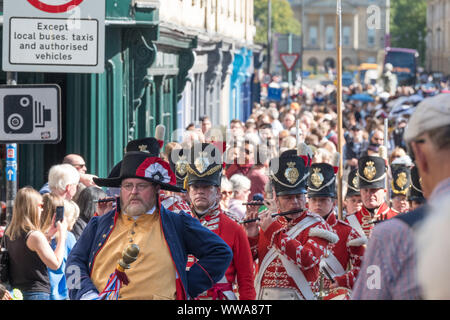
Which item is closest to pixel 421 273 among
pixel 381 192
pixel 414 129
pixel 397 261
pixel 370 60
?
pixel 397 261

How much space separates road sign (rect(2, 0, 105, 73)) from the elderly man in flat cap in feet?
13.7

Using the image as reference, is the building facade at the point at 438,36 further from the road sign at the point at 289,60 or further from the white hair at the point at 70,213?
the white hair at the point at 70,213

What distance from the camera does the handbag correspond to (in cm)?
798

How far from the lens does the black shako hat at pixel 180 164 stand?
10.1m

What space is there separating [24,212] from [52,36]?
4.23ft

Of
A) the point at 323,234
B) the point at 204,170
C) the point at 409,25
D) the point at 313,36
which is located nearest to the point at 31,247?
the point at 204,170

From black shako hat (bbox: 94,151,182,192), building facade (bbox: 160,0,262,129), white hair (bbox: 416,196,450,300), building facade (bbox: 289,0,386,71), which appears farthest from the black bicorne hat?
building facade (bbox: 289,0,386,71)

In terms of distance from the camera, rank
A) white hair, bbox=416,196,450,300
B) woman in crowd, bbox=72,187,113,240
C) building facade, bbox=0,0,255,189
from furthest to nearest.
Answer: building facade, bbox=0,0,255,189 < woman in crowd, bbox=72,187,113,240 < white hair, bbox=416,196,450,300

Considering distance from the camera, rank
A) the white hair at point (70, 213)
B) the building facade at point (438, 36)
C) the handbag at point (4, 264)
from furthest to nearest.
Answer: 1. the building facade at point (438, 36)
2. the white hair at point (70, 213)
3. the handbag at point (4, 264)

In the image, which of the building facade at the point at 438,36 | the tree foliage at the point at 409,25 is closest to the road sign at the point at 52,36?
the building facade at the point at 438,36

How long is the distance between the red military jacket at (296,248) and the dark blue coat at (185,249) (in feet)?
4.80

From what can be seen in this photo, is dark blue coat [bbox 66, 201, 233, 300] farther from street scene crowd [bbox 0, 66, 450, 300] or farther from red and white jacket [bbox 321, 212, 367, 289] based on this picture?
red and white jacket [bbox 321, 212, 367, 289]

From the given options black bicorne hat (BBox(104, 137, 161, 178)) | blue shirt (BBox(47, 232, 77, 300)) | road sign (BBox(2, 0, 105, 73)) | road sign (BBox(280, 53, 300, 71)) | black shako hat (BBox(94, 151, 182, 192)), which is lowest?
blue shirt (BBox(47, 232, 77, 300))
